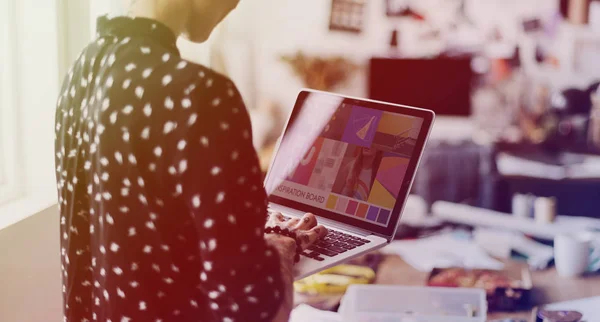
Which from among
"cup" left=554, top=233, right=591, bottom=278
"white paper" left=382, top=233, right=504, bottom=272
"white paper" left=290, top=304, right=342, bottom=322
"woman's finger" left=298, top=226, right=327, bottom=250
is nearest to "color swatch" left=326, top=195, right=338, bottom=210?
"woman's finger" left=298, top=226, right=327, bottom=250

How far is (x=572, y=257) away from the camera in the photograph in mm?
1581

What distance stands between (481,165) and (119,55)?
2306mm

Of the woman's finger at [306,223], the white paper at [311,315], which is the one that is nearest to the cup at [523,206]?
the white paper at [311,315]

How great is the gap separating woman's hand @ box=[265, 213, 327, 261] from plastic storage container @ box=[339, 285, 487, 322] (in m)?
0.40

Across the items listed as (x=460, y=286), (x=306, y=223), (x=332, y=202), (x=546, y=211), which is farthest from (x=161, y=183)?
(x=546, y=211)

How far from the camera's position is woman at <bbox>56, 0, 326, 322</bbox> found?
1.98 feet

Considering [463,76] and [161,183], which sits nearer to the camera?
[161,183]

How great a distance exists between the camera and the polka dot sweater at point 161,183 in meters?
0.60

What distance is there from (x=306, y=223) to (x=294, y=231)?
0.29 feet

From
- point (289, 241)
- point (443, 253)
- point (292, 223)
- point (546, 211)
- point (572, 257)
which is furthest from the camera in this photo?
point (546, 211)

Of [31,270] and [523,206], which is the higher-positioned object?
[31,270]

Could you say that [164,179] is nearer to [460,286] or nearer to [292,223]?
[292,223]

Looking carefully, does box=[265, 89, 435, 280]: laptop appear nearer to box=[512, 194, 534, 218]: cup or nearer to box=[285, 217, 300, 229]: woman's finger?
box=[285, 217, 300, 229]: woman's finger

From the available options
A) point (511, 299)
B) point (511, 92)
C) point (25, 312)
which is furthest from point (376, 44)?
point (25, 312)
